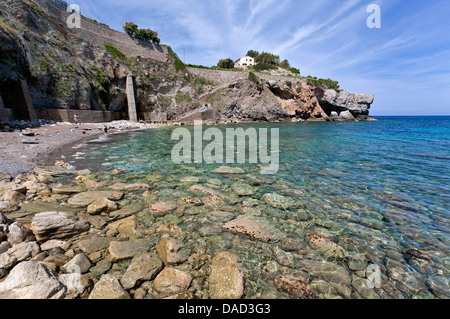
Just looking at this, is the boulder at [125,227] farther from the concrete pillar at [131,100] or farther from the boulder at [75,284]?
the concrete pillar at [131,100]

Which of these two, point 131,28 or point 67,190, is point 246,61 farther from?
point 67,190

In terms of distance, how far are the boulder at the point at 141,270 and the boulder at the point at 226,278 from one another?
3.10 ft

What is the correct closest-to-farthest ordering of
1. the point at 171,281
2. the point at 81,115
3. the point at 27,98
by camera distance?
the point at 171,281, the point at 27,98, the point at 81,115

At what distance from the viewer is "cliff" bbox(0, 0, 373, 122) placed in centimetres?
2072

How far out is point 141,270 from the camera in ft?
9.75

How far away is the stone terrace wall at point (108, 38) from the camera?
30.8m

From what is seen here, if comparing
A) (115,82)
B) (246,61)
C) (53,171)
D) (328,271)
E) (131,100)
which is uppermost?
(246,61)

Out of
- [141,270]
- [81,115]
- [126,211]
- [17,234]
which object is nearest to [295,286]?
[141,270]

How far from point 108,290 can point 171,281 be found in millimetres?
839

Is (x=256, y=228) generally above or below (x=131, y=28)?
below

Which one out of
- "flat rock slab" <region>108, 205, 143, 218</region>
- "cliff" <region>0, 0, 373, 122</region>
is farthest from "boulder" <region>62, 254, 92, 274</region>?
"cliff" <region>0, 0, 373, 122</region>

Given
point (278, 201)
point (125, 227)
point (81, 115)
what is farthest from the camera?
point (81, 115)

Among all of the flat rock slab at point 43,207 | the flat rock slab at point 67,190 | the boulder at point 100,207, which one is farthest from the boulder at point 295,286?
the flat rock slab at point 67,190
